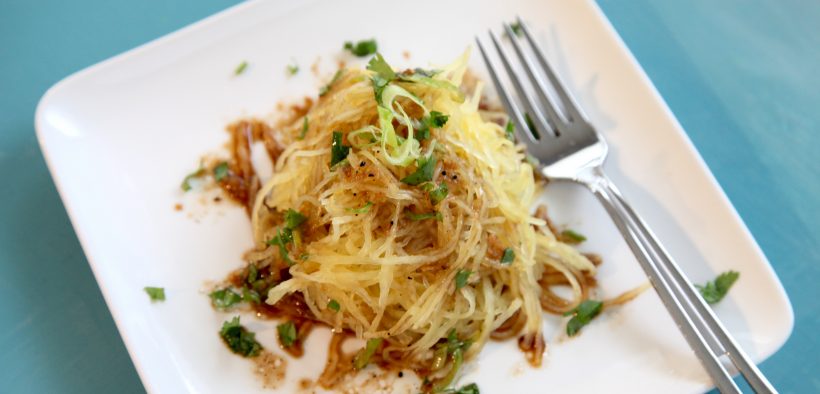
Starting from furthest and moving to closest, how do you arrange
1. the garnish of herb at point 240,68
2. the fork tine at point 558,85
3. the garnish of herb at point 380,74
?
the garnish of herb at point 240,68
the fork tine at point 558,85
the garnish of herb at point 380,74

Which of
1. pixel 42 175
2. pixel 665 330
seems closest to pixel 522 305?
pixel 665 330

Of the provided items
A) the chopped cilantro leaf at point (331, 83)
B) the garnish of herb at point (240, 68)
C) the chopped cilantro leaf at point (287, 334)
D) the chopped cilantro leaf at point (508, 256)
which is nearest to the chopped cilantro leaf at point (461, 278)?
the chopped cilantro leaf at point (508, 256)

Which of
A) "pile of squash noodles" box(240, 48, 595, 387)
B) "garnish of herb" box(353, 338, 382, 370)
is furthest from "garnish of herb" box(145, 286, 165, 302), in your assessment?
"garnish of herb" box(353, 338, 382, 370)

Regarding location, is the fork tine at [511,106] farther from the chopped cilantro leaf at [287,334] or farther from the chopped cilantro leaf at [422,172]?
the chopped cilantro leaf at [287,334]

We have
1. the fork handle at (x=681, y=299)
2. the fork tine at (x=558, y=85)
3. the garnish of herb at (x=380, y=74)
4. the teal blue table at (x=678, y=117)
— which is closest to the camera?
the fork handle at (x=681, y=299)

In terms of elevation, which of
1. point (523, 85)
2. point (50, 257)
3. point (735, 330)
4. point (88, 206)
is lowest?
point (735, 330)

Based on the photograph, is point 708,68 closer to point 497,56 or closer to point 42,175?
point 497,56

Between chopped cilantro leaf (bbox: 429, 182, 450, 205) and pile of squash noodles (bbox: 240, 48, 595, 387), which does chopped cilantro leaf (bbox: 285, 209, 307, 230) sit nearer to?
pile of squash noodles (bbox: 240, 48, 595, 387)
